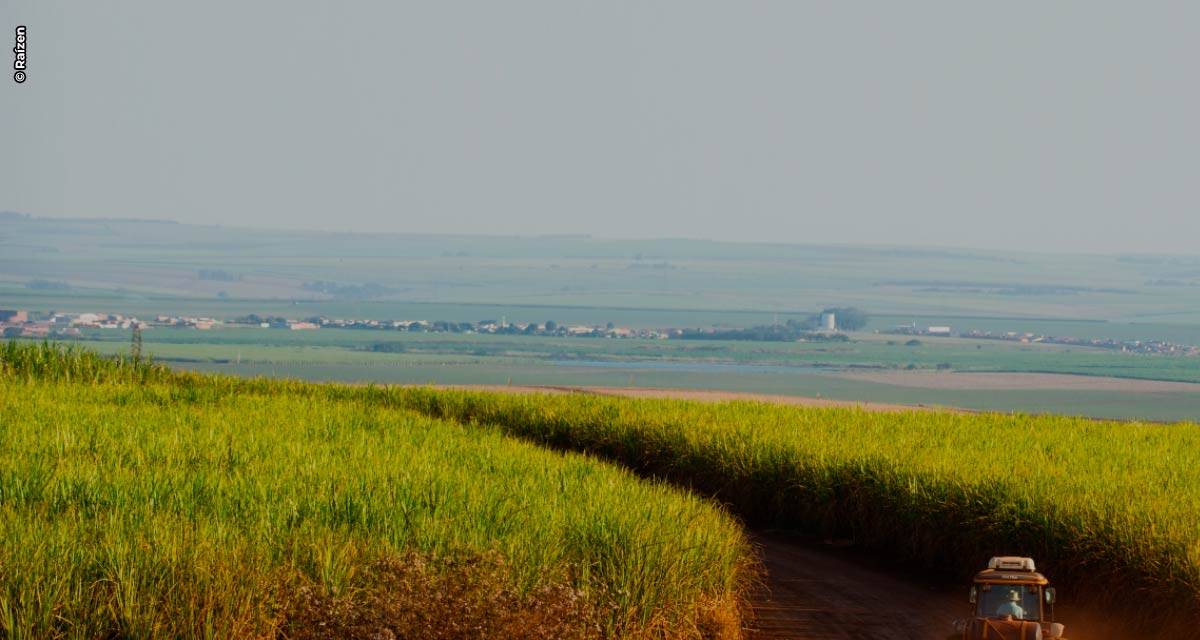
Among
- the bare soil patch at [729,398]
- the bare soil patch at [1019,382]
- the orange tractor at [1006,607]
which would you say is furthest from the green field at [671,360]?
the orange tractor at [1006,607]

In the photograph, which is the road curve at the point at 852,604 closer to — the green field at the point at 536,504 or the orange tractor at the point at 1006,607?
the green field at the point at 536,504

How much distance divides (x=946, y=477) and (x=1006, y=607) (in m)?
7.02

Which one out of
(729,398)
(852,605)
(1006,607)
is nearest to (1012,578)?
(1006,607)

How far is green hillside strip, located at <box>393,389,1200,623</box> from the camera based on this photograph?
531 inches

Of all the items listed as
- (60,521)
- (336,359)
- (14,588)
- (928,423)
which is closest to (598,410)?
(928,423)

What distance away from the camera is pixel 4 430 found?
18.6 m

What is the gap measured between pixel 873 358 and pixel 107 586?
572 ft

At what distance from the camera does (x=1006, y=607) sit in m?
9.71

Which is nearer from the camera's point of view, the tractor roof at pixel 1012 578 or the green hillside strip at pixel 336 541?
the green hillside strip at pixel 336 541

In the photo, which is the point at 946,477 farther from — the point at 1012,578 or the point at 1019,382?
the point at 1019,382

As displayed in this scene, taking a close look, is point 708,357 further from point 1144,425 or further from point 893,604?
point 893,604

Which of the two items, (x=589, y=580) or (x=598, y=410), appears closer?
(x=589, y=580)

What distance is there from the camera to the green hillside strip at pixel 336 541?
945 centimetres

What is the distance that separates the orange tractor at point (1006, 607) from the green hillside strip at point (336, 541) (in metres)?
2.72
